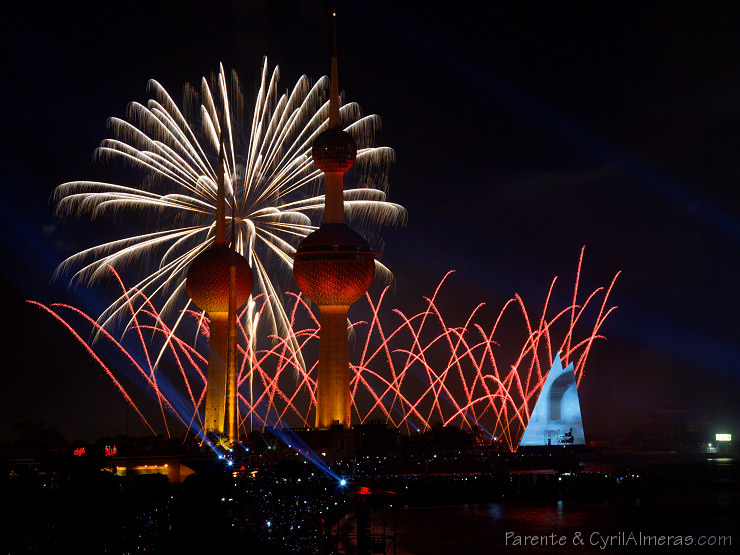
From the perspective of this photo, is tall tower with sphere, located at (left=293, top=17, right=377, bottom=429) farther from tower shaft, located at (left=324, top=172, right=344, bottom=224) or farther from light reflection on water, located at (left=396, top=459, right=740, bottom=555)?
light reflection on water, located at (left=396, top=459, right=740, bottom=555)

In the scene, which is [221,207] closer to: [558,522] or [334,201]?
[334,201]

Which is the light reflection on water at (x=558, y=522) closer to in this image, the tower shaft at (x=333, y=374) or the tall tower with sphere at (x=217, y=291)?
the tower shaft at (x=333, y=374)

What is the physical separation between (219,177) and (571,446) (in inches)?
2332

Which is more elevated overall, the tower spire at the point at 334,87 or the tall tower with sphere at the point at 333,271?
the tower spire at the point at 334,87

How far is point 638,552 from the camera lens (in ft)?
233

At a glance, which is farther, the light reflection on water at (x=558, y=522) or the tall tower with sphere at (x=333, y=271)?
the tall tower with sphere at (x=333, y=271)

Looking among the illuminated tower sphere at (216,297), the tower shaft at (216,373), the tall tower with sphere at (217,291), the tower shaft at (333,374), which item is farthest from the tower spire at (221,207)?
the tower shaft at (333,374)

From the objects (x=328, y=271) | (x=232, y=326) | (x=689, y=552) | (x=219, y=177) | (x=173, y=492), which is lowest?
(x=689, y=552)

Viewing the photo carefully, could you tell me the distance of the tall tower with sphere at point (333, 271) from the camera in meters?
120

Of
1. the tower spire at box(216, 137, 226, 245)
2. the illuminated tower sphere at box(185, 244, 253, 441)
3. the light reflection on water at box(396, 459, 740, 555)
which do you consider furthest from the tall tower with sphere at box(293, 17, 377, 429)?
the light reflection on water at box(396, 459, 740, 555)

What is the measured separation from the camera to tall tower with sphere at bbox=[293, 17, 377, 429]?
394ft

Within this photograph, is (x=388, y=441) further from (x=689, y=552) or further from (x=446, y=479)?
(x=689, y=552)

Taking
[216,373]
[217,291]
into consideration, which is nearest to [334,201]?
[217,291]

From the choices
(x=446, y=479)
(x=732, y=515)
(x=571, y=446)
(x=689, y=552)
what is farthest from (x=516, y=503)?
(x=571, y=446)
